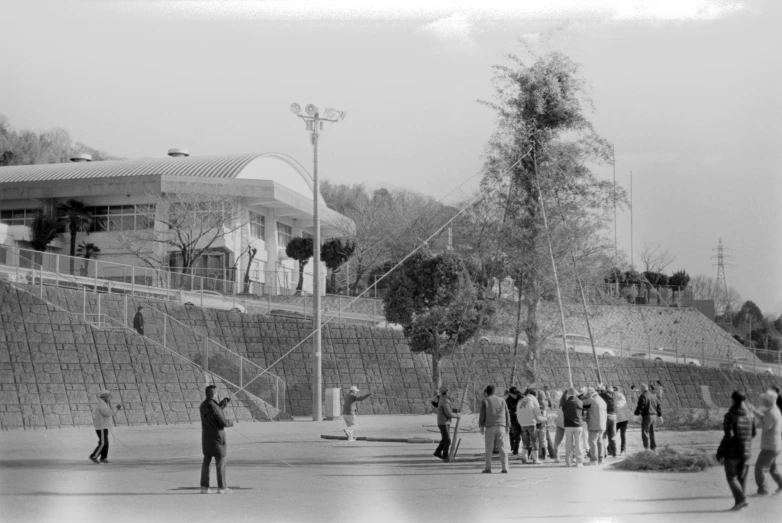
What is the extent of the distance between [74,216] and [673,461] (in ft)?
123

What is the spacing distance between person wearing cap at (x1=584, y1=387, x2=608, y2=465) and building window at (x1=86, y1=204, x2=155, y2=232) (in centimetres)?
3293

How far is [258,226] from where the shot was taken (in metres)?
49.3

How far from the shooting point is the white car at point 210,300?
33.5 m

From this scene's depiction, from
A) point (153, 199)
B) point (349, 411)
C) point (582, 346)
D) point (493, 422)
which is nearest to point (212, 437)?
point (493, 422)

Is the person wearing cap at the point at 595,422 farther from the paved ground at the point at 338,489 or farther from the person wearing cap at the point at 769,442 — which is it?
the person wearing cap at the point at 769,442

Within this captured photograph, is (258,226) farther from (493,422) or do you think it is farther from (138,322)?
(493,422)

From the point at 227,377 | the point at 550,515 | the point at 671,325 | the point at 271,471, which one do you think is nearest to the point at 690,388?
the point at 671,325

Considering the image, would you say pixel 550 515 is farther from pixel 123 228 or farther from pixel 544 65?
pixel 123 228

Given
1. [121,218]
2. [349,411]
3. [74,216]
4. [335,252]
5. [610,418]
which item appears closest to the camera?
[610,418]

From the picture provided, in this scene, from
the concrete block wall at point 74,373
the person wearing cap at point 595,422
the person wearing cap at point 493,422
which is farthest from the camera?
the concrete block wall at point 74,373

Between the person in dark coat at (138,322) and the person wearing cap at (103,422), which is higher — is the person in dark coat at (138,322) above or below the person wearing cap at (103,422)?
above

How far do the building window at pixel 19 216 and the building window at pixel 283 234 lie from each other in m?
12.5

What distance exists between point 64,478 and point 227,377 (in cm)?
1317

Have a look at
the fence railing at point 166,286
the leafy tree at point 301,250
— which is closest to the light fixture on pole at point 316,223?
the fence railing at point 166,286
